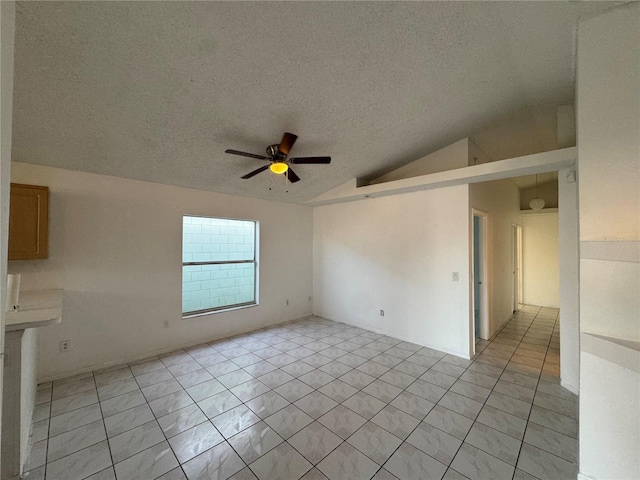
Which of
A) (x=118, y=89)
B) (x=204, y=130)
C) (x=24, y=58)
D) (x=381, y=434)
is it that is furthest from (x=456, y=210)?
(x=24, y=58)

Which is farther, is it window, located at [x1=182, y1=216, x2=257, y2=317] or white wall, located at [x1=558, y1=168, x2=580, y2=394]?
window, located at [x1=182, y1=216, x2=257, y2=317]

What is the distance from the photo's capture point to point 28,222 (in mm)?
2525

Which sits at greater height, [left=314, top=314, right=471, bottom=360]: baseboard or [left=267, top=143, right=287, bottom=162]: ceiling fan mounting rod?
[left=267, top=143, right=287, bottom=162]: ceiling fan mounting rod

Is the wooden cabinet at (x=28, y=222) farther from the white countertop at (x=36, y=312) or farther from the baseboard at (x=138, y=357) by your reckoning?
the baseboard at (x=138, y=357)

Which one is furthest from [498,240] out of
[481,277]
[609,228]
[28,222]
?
[28,222]

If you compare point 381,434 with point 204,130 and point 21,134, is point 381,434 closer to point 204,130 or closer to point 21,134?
point 204,130

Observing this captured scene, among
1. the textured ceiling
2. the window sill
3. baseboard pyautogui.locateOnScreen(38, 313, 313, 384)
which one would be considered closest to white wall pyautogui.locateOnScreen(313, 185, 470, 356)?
the textured ceiling

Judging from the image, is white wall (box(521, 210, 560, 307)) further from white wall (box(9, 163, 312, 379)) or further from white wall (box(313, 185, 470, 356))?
white wall (box(9, 163, 312, 379))

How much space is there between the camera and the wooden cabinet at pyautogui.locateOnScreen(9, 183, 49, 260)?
2.44 meters

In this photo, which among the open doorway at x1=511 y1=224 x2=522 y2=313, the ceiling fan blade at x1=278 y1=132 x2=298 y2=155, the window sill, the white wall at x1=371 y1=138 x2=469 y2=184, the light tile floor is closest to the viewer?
the light tile floor

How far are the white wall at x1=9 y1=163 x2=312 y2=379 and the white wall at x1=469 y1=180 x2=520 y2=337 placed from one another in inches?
167

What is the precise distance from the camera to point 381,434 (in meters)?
2.02

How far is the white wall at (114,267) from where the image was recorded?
2818mm

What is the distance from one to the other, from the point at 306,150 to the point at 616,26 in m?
2.66
